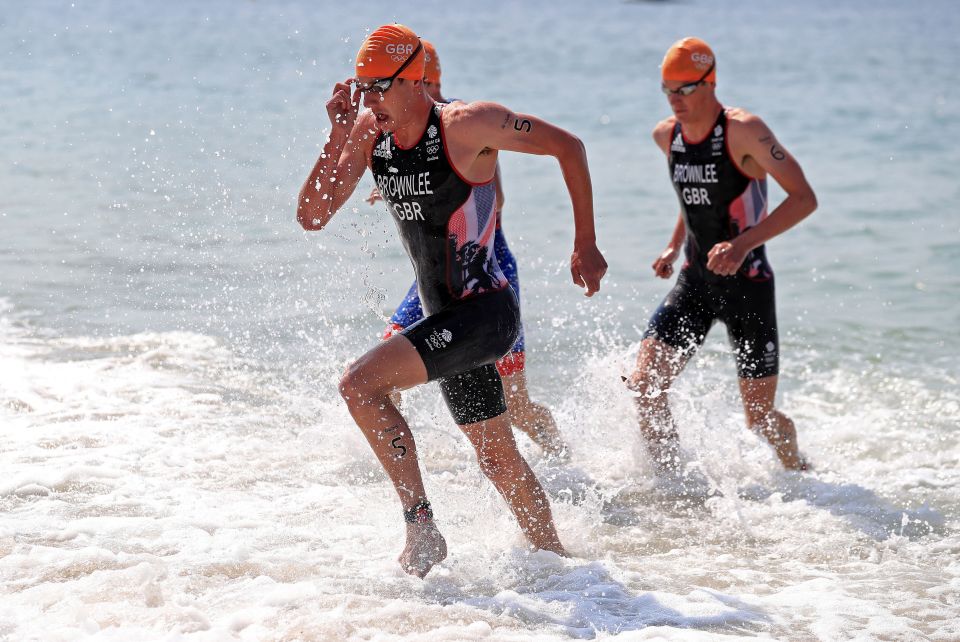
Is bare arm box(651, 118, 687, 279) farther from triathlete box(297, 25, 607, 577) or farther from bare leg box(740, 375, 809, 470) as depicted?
triathlete box(297, 25, 607, 577)

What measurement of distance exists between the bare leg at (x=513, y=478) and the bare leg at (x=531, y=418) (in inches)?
49.7

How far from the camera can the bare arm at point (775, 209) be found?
5.67 meters

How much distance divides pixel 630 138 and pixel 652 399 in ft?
49.8

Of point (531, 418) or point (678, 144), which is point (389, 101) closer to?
point (678, 144)

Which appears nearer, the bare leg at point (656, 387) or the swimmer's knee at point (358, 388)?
the swimmer's knee at point (358, 388)

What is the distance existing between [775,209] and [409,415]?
2.67m

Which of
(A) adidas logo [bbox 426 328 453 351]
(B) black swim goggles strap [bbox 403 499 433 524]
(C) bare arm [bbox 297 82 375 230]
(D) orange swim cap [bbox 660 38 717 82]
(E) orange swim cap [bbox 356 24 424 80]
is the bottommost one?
(B) black swim goggles strap [bbox 403 499 433 524]

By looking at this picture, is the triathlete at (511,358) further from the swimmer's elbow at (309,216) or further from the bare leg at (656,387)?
the swimmer's elbow at (309,216)

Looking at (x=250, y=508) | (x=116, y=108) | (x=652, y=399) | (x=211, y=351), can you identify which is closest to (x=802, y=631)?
(x=652, y=399)

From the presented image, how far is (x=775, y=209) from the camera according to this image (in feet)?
18.5

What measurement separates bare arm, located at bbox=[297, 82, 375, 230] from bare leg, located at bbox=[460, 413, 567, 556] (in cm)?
109

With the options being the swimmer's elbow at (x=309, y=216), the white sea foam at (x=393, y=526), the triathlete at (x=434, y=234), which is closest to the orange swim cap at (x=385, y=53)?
the triathlete at (x=434, y=234)

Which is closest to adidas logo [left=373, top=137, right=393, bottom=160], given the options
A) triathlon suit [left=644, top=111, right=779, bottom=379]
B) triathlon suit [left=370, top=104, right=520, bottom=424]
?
triathlon suit [left=370, top=104, right=520, bottom=424]

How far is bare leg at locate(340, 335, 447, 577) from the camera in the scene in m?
4.48
